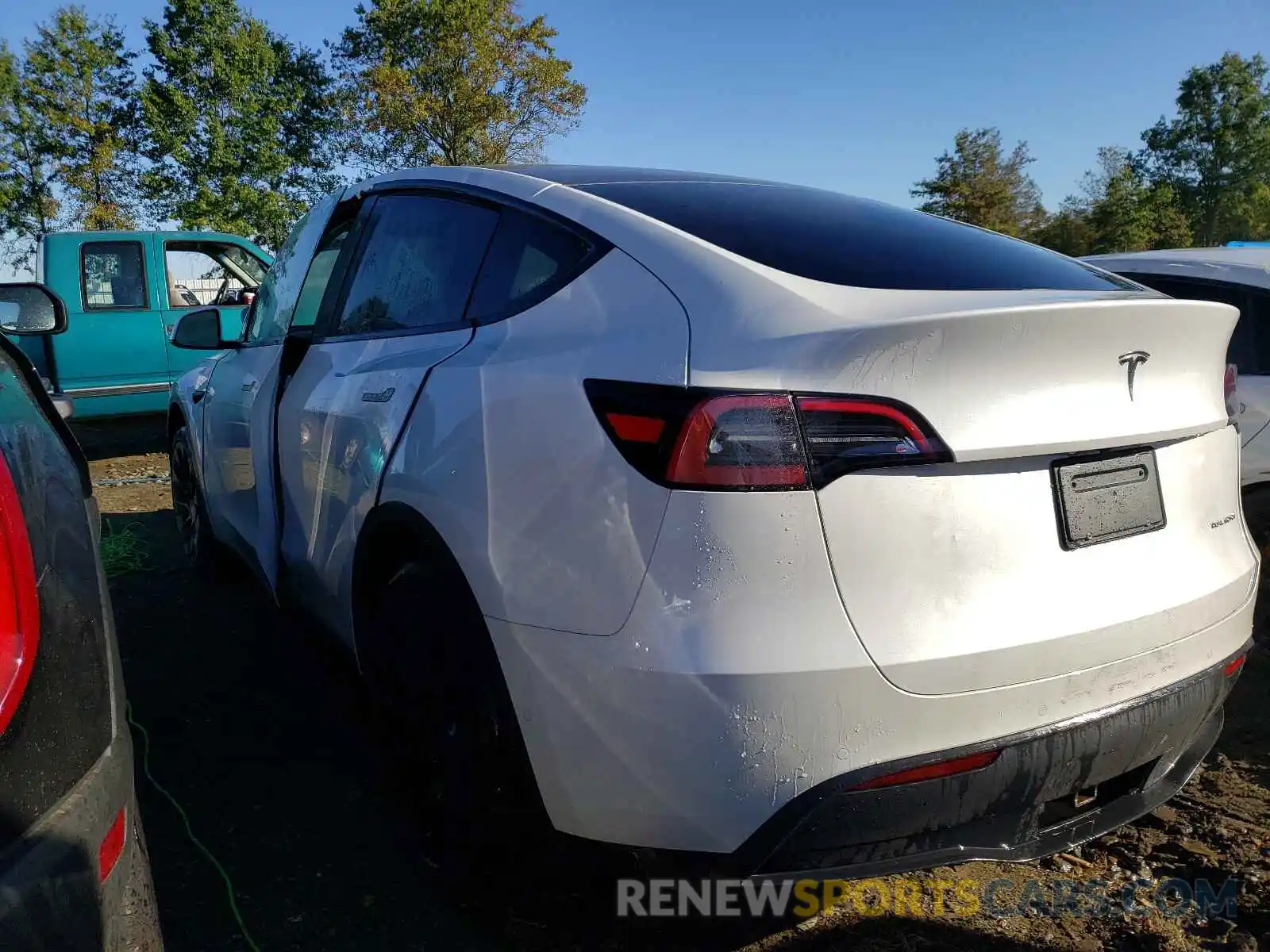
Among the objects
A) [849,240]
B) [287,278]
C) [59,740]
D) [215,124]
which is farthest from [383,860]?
[215,124]

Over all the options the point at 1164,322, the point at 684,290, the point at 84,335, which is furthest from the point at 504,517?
the point at 84,335

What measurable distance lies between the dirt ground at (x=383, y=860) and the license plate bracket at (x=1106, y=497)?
1014 millimetres

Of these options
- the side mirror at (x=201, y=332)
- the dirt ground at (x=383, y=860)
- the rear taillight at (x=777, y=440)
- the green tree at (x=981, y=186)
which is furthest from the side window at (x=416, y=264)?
the green tree at (x=981, y=186)

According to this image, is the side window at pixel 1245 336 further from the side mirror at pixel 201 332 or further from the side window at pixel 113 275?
the side window at pixel 113 275

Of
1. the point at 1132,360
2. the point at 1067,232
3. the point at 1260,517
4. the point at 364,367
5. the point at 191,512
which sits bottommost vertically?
the point at 1260,517

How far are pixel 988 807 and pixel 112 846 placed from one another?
1.36 metres

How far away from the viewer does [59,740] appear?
115 centimetres

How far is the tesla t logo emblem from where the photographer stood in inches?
68.0

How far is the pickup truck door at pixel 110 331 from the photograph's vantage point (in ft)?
29.3

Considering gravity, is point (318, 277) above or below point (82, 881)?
above

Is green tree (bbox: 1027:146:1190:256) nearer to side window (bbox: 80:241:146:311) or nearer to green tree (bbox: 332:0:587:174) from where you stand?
green tree (bbox: 332:0:587:174)

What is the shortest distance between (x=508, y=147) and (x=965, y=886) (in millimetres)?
28827

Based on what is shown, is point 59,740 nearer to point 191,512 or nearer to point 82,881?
point 82,881

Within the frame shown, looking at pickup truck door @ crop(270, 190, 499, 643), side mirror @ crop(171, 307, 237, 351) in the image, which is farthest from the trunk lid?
side mirror @ crop(171, 307, 237, 351)
